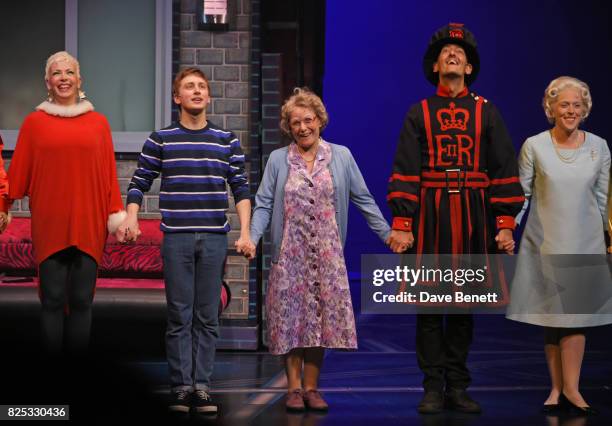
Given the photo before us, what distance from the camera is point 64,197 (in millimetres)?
4223

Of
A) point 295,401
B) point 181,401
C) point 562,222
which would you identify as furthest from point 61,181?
point 562,222

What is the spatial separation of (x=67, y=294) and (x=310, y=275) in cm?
112

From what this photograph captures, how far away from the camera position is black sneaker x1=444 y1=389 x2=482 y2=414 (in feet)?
13.5

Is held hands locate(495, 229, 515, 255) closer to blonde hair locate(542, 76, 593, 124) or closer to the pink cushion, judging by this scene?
blonde hair locate(542, 76, 593, 124)

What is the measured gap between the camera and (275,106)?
21.1ft

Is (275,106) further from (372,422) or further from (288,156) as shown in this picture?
(372,422)

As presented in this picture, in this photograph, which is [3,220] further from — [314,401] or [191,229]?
[314,401]

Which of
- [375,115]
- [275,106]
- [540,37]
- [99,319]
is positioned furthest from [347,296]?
[375,115]

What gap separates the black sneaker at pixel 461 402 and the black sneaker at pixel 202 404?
41.8 inches

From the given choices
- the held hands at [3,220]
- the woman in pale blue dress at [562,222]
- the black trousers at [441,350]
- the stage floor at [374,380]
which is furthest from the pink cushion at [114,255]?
the woman in pale blue dress at [562,222]

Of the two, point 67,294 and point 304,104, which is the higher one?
point 304,104

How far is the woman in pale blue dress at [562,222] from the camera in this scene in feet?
14.1

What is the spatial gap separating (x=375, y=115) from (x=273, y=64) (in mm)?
12752

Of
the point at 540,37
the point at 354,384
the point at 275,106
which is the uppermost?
the point at 540,37
